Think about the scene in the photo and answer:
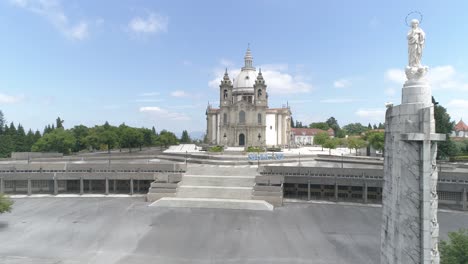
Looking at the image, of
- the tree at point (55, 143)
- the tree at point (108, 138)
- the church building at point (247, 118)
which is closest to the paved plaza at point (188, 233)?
the tree at point (108, 138)

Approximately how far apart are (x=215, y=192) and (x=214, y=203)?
272 centimetres

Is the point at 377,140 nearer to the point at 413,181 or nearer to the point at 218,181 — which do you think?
the point at 218,181

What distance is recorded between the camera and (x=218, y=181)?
36.4 m

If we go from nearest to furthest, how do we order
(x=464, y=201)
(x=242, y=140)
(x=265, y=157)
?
1. (x=464, y=201)
2. (x=265, y=157)
3. (x=242, y=140)

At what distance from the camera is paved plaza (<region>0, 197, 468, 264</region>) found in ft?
60.6

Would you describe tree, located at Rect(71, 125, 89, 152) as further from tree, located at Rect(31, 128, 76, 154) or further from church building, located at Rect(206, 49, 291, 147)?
church building, located at Rect(206, 49, 291, 147)

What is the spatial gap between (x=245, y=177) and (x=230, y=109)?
43.0 meters

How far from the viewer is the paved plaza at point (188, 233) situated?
18484 millimetres

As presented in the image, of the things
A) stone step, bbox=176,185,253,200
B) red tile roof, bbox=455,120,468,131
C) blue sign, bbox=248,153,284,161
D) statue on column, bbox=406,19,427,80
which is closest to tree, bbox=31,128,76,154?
blue sign, bbox=248,153,284,161

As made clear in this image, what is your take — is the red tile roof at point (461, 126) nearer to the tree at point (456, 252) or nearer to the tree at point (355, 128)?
the tree at point (355, 128)

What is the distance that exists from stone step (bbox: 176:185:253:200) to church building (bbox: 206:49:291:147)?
1682 inches

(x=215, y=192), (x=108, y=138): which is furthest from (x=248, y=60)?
(x=215, y=192)

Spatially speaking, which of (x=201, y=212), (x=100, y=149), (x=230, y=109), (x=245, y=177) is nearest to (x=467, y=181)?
(x=245, y=177)

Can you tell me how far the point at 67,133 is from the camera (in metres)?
69.8
